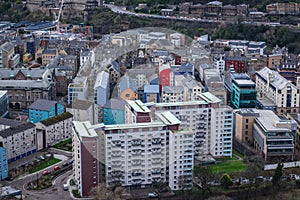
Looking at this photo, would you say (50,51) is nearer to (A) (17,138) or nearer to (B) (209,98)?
(A) (17,138)

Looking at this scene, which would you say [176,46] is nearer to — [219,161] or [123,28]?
[123,28]

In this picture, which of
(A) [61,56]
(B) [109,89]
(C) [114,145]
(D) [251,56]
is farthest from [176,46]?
(C) [114,145]

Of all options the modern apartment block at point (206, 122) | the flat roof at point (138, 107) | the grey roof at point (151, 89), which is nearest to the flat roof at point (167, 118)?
the flat roof at point (138, 107)

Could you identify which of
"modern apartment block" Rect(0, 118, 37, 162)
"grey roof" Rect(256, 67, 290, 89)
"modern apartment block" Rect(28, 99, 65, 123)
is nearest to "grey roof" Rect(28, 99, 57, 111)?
"modern apartment block" Rect(28, 99, 65, 123)

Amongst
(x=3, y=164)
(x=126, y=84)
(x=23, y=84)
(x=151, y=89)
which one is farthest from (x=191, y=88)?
(x=3, y=164)

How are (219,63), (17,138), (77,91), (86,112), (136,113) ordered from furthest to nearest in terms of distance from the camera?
1. (219,63)
2. (77,91)
3. (86,112)
4. (17,138)
5. (136,113)

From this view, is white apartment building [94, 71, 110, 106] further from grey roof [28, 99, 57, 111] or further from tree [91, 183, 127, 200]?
tree [91, 183, 127, 200]
